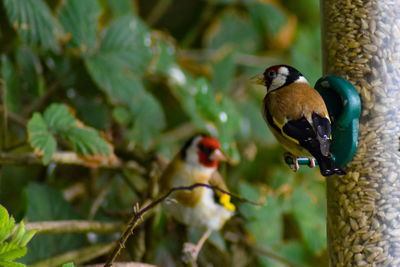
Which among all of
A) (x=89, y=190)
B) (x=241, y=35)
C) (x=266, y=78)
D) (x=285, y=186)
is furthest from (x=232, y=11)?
(x=266, y=78)

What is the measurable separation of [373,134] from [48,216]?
0.88 meters

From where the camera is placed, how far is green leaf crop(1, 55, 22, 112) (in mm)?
1576

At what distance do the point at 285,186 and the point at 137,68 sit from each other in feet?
2.20

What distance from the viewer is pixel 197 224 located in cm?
156

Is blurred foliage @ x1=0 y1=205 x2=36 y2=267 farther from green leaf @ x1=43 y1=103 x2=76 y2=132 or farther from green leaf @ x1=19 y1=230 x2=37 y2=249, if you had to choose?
green leaf @ x1=43 y1=103 x2=76 y2=132

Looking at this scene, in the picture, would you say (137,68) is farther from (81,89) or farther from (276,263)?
(276,263)

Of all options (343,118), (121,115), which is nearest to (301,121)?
(343,118)

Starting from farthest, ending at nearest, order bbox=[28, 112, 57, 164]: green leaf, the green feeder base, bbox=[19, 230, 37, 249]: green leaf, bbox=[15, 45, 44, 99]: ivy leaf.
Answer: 1. bbox=[15, 45, 44, 99]: ivy leaf
2. bbox=[28, 112, 57, 164]: green leaf
3. the green feeder base
4. bbox=[19, 230, 37, 249]: green leaf

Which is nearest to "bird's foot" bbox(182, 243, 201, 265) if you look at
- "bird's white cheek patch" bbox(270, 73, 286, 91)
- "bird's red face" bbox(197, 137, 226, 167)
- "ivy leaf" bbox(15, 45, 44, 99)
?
"bird's red face" bbox(197, 137, 226, 167)

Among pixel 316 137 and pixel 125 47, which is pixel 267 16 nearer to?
pixel 125 47

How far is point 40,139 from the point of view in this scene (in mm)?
1305

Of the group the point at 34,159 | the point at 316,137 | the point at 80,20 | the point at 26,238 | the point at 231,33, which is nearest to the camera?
the point at 26,238

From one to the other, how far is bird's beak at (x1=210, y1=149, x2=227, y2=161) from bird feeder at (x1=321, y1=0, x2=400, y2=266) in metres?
0.52

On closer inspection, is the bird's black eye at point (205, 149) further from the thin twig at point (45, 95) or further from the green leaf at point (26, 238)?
the green leaf at point (26, 238)
